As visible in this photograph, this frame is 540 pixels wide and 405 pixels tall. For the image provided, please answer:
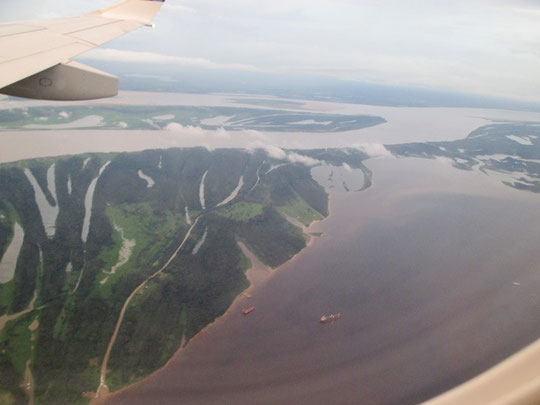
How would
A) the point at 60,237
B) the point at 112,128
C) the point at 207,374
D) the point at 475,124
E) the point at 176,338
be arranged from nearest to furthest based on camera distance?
the point at 207,374
the point at 176,338
the point at 60,237
the point at 112,128
the point at 475,124

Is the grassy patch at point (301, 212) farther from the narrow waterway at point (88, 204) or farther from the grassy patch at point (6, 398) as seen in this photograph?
the grassy patch at point (6, 398)

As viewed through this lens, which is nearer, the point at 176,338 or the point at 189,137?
the point at 176,338

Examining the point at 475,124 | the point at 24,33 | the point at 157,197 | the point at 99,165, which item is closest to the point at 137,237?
the point at 157,197

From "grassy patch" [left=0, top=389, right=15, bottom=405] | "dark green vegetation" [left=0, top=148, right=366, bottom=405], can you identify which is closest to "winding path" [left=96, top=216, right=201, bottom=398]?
"dark green vegetation" [left=0, top=148, right=366, bottom=405]

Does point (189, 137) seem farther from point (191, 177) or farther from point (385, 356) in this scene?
point (385, 356)

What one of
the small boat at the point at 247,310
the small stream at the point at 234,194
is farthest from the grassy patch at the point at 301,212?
the small boat at the point at 247,310
